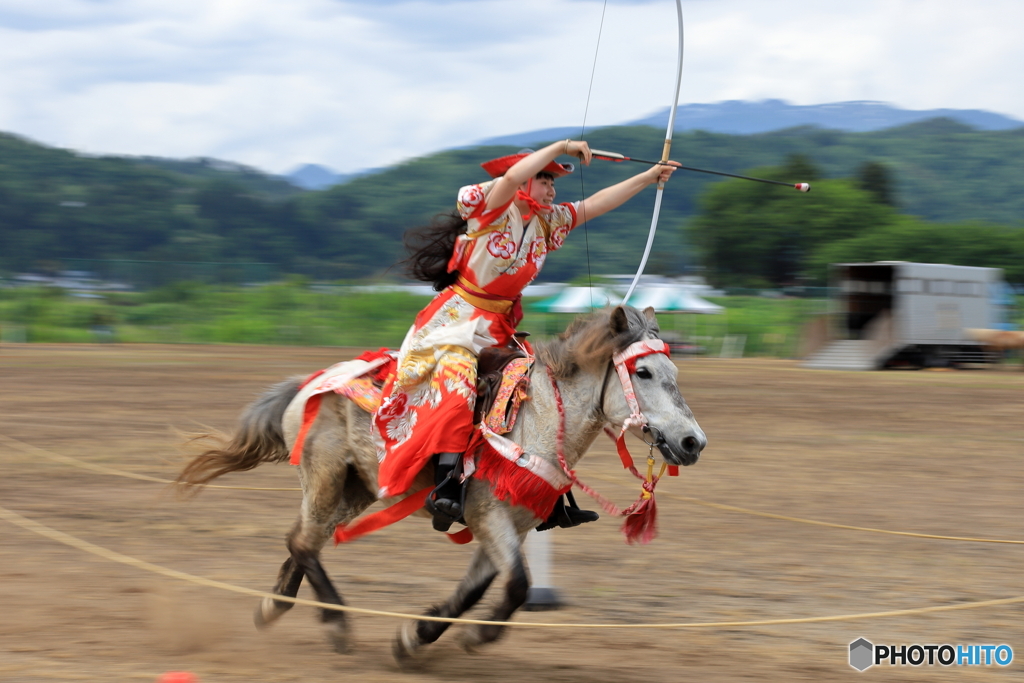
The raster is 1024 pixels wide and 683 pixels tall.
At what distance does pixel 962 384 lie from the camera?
69.4 ft

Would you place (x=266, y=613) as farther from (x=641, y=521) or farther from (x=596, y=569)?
(x=596, y=569)

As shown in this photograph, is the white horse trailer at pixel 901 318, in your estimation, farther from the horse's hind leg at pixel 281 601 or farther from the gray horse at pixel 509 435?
the horse's hind leg at pixel 281 601

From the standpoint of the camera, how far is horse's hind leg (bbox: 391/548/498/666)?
4656 millimetres

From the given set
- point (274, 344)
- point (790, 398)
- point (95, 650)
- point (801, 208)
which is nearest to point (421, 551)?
point (95, 650)

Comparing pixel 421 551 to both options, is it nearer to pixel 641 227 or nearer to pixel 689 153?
pixel 641 227

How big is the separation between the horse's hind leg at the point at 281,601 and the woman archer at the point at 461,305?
925 mm

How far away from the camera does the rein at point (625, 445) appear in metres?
4.21

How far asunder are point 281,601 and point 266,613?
0.48ft

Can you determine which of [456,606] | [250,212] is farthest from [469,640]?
[250,212]

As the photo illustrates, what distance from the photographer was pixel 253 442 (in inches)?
212

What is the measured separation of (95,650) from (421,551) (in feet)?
8.41

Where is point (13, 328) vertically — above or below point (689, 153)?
below

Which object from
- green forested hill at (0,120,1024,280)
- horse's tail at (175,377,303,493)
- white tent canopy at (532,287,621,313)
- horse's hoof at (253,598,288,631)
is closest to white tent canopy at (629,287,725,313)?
white tent canopy at (532,287,621,313)

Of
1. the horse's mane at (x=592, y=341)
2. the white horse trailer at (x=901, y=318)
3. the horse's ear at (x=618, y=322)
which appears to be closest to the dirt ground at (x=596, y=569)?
the horse's mane at (x=592, y=341)
